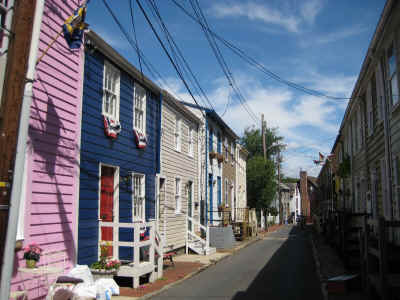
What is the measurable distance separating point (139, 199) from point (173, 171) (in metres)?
3.48

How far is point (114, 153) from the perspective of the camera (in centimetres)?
1106

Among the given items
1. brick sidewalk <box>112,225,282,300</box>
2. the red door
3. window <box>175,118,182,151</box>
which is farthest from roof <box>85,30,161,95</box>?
brick sidewalk <box>112,225,282,300</box>

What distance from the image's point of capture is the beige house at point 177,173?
1512cm

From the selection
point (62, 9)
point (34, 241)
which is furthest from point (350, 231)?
point (62, 9)

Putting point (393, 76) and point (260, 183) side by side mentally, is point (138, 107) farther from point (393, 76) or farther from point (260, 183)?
point (260, 183)

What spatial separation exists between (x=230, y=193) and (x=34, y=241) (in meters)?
21.6

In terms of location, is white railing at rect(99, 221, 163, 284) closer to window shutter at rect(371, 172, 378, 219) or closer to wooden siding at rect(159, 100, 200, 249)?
wooden siding at rect(159, 100, 200, 249)

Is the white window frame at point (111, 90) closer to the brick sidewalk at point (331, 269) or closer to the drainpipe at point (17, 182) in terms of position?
the drainpipe at point (17, 182)

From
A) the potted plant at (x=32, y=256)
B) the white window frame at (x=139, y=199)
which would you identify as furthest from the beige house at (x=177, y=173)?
the potted plant at (x=32, y=256)

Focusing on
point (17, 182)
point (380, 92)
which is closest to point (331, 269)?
point (380, 92)

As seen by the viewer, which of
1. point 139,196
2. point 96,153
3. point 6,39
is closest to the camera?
point 6,39

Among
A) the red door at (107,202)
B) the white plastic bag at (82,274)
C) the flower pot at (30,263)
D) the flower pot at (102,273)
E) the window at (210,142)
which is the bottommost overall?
the flower pot at (102,273)

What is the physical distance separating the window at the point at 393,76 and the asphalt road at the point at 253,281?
16.4 ft

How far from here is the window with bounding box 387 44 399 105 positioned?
33.8 feet
